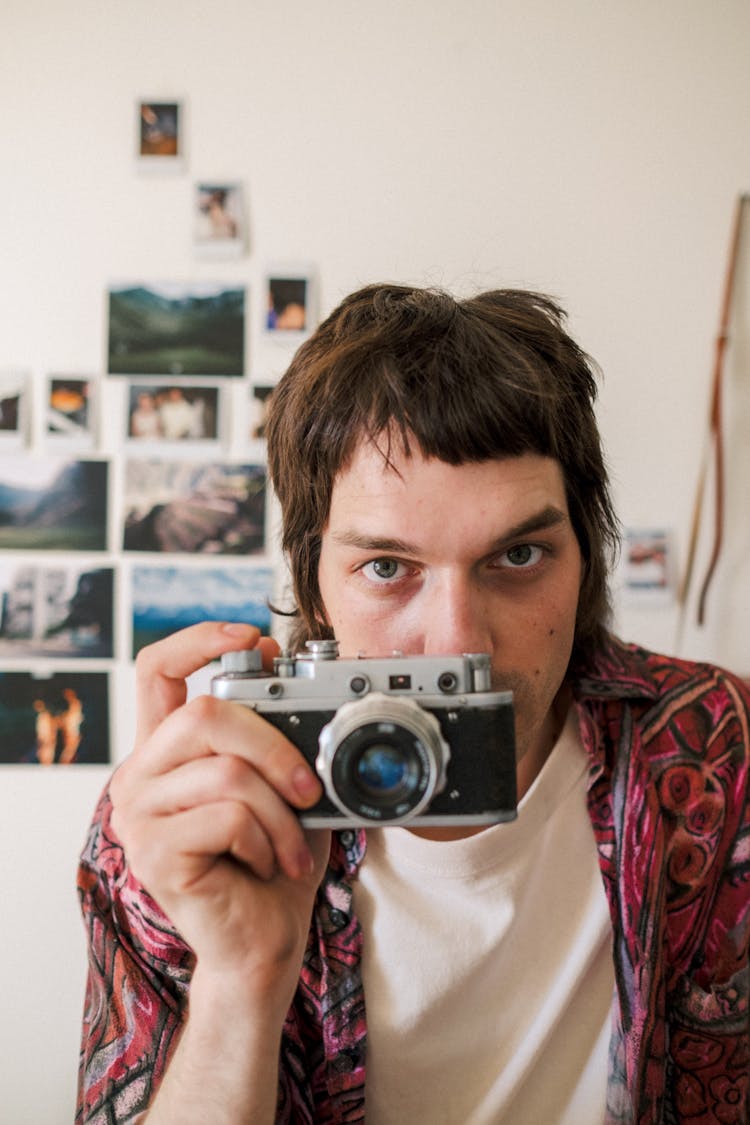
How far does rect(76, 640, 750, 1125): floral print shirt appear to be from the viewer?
0.83 meters

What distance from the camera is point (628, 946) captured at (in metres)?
0.87

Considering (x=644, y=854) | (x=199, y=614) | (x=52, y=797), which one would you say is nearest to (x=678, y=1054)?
(x=644, y=854)

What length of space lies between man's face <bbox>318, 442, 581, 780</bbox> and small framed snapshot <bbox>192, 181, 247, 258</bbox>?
892 mm

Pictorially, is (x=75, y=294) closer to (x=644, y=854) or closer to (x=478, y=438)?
(x=478, y=438)

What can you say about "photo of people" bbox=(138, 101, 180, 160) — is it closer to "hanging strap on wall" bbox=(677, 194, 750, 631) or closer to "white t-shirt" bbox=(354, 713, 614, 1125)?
"hanging strap on wall" bbox=(677, 194, 750, 631)

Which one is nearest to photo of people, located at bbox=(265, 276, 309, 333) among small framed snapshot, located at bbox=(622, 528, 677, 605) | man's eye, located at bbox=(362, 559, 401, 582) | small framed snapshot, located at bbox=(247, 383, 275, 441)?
small framed snapshot, located at bbox=(247, 383, 275, 441)

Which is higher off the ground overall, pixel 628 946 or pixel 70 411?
pixel 70 411

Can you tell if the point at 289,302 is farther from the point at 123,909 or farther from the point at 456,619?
the point at 123,909

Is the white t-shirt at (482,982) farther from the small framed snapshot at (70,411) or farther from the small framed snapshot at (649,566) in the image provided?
the small framed snapshot at (70,411)

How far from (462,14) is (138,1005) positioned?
1.71 metres

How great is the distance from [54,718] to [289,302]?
0.94 m

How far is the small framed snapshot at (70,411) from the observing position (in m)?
1.56

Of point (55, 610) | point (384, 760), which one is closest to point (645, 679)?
point (384, 760)

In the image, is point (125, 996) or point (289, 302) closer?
point (125, 996)
